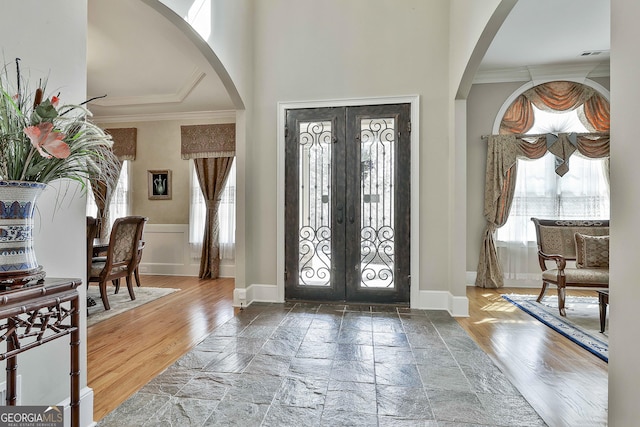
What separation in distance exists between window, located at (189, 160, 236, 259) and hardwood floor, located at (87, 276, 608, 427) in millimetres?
1564

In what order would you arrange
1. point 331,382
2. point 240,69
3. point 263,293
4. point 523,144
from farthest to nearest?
point 523,144
point 263,293
point 240,69
point 331,382

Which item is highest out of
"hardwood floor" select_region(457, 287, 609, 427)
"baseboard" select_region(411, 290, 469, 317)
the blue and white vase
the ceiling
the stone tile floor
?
the ceiling

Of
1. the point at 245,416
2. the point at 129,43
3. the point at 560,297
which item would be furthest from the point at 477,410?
the point at 129,43

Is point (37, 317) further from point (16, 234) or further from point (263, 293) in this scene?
point (263, 293)

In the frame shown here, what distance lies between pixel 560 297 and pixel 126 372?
4146 mm

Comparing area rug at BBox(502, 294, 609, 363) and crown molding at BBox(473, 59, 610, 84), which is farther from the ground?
crown molding at BBox(473, 59, 610, 84)

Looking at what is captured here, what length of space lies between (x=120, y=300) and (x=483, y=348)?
4108 mm

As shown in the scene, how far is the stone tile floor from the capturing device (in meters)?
1.70

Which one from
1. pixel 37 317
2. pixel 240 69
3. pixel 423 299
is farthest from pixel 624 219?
pixel 240 69

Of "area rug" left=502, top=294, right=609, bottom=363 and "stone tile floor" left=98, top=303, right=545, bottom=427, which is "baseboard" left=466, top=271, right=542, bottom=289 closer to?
"area rug" left=502, top=294, right=609, bottom=363

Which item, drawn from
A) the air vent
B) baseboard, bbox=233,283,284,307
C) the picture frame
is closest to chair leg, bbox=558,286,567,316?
baseboard, bbox=233,283,284,307

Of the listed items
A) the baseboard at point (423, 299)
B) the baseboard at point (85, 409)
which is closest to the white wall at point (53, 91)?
the baseboard at point (85, 409)

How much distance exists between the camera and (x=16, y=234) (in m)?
1.13

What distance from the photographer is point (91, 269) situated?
360cm
